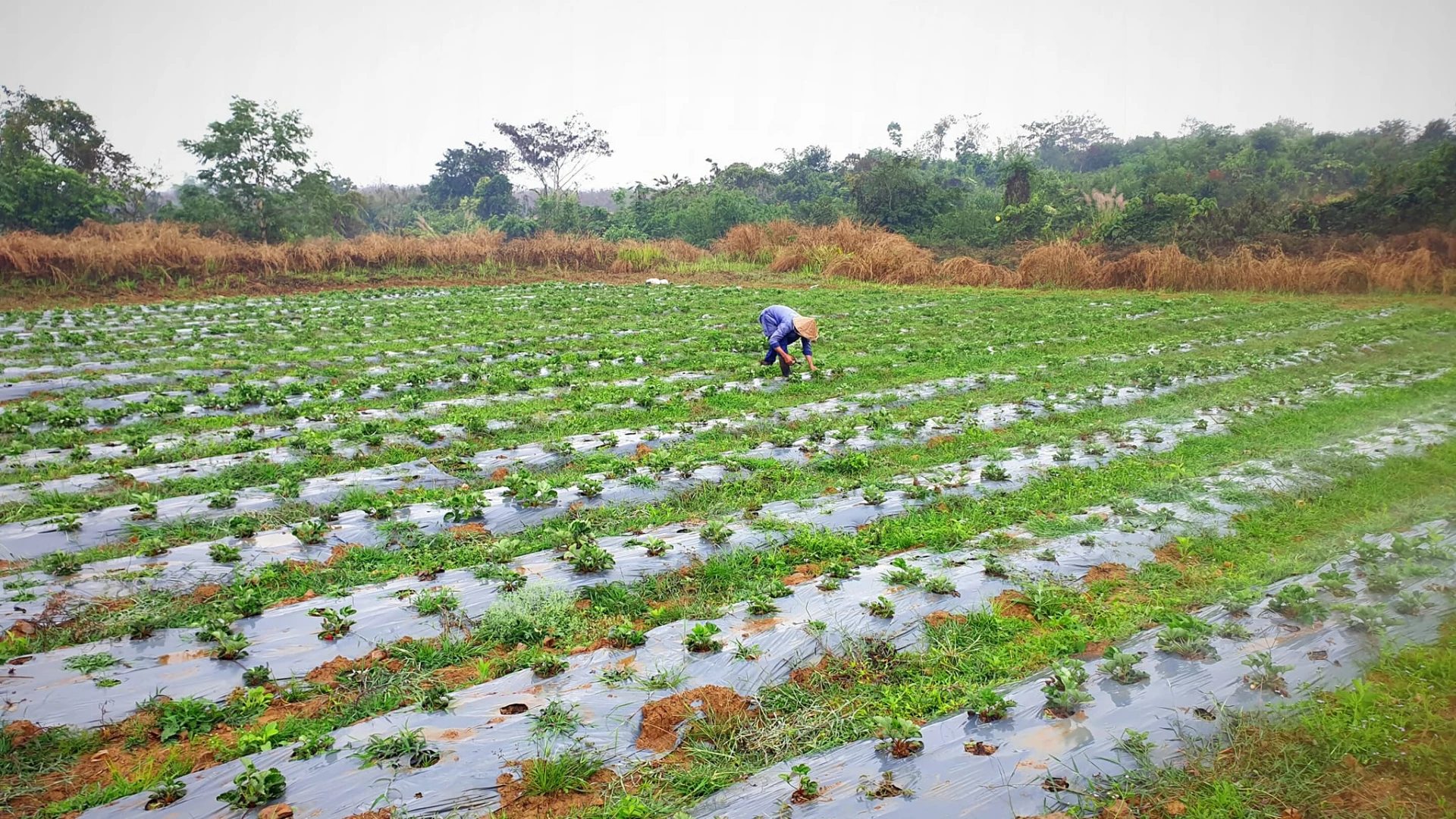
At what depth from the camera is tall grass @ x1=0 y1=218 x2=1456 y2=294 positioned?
21.6m

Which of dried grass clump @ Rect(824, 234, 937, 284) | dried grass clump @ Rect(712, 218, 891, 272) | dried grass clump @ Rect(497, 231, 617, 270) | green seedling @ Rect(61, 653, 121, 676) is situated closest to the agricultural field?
green seedling @ Rect(61, 653, 121, 676)

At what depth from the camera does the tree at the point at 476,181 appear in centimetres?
4994

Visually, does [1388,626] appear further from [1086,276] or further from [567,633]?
[1086,276]

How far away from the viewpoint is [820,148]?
1982 inches

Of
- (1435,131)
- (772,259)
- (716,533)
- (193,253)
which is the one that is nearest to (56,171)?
(193,253)

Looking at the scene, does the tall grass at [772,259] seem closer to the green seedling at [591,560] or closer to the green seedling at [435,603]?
the green seedling at [591,560]

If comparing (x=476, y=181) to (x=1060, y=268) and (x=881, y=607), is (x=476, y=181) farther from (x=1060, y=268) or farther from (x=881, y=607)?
(x=881, y=607)

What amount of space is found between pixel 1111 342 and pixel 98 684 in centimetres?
1611

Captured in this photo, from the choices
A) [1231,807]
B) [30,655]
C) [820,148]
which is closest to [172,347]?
[30,655]

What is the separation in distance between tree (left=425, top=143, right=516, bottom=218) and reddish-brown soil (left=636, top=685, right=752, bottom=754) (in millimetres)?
50547

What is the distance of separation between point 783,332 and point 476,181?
49.3 m

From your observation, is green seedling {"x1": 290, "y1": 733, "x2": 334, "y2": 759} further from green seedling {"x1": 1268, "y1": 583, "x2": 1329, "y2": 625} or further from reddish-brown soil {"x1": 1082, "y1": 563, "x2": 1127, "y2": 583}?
green seedling {"x1": 1268, "y1": 583, "x2": 1329, "y2": 625}

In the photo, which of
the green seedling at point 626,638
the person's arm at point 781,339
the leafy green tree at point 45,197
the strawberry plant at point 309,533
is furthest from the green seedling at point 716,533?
the leafy green tree at point 45,197

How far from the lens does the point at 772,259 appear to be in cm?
3134
